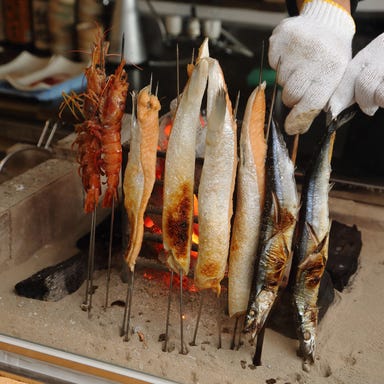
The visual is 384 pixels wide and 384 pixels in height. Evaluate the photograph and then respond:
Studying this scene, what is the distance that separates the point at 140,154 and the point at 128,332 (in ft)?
2.78

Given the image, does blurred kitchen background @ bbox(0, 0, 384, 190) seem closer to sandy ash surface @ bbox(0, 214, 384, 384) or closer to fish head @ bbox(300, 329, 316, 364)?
sandy ash surface @ bbox(0, 214, 384, 384)

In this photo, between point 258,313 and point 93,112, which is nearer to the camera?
point 258,313

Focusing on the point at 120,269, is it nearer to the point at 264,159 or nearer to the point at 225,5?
the point at 264,159

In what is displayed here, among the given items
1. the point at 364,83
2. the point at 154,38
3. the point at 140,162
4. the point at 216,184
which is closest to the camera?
the point at 364,83

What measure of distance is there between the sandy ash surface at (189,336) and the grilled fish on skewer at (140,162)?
0.38 metres

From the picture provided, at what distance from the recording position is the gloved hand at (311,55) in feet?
6.86

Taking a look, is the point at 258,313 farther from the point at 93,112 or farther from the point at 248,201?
the point at 93,112

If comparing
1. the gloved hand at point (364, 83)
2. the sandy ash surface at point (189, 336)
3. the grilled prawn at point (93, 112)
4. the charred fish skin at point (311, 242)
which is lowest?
the sandy ash surface at point (189, 336)

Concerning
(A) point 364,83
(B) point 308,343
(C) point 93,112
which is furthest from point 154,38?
(B) point 308,343

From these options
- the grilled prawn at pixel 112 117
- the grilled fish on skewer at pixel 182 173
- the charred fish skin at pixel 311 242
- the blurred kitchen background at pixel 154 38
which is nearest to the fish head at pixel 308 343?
the charred fish skin at pixel 311 242

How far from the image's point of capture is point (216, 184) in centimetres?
223

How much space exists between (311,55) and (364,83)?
224 millimetres

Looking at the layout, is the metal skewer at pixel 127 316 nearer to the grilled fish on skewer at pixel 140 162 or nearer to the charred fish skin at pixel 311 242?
the grilled fish on skewer at pixel 140 162

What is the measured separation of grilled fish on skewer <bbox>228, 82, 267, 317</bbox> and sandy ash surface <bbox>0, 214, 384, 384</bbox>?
10.1 inches
